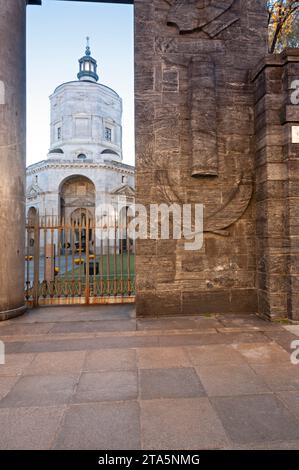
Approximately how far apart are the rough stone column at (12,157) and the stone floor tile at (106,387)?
3.47m

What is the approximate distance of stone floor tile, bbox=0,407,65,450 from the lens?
92.0 inches

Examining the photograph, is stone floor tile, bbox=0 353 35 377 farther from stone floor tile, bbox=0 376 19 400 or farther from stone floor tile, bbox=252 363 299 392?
stone floor tile, bbox=252 363 299 392

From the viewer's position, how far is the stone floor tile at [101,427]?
2.32 m

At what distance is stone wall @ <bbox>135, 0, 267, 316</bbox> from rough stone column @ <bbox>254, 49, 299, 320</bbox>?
532 mm

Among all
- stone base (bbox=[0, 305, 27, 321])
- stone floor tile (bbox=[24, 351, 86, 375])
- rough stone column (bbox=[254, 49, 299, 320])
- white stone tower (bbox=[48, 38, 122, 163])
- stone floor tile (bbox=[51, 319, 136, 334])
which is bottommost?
stone floor tile (bbox=[24, 351, 86, 375])

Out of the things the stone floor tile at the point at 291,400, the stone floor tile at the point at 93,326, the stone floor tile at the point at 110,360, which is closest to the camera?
A: the stone floor tile at the point at 291,400

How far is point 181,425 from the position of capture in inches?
100

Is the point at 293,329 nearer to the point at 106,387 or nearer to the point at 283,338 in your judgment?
the point at 283,338

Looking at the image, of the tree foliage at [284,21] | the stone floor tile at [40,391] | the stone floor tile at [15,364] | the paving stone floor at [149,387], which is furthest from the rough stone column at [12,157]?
the tree foliage at [284,21]

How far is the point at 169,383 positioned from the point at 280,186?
14.4ft

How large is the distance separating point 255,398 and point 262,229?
12.4ft

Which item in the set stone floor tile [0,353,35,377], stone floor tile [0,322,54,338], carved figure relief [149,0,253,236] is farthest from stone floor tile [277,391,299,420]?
stone floor tile [0,322,54,338]

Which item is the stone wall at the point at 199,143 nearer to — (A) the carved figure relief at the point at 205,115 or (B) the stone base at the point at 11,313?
(A) the carved figure relief at the point at 205,115

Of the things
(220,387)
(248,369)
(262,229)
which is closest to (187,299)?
(262,229)
